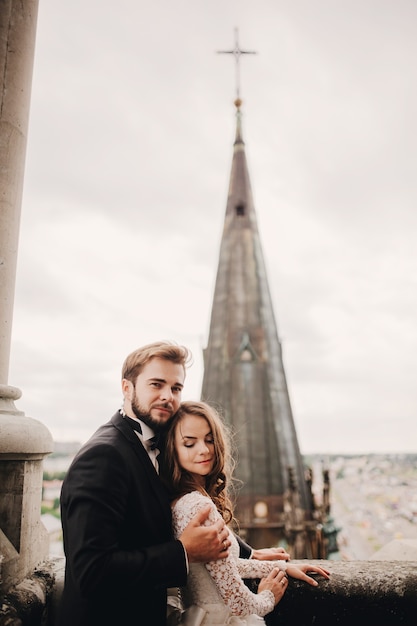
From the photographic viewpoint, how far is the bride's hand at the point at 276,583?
219cm

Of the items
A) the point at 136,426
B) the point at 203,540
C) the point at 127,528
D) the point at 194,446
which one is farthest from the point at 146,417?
the point at 203,540

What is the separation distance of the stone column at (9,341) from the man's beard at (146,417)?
1.87 feet

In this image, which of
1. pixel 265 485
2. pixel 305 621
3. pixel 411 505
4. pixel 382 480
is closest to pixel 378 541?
pixel 411 505

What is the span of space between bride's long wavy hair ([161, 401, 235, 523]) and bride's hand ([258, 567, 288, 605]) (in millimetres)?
344

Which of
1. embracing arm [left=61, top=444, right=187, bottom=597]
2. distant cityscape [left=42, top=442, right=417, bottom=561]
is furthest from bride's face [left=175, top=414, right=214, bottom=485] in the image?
distant cityscape [left=42, top=442, right=417, bottom=561]

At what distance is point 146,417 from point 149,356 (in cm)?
29

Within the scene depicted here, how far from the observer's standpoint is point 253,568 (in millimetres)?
2311

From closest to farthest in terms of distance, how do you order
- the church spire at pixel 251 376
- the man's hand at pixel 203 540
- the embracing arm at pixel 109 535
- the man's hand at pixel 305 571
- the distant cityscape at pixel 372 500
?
1. the embracing arm at pixel 109 535
2. the man's hand at pixel 203 540
3. the man's hand at pixel 305 571
4. the church spire at pixel 251 376
5. the distant cityscape at pixel 372 500

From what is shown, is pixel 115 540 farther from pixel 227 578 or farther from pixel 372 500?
pixel 372 500

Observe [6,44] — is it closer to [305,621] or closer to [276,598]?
[276,598]

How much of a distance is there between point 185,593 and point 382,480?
50640 millimetres

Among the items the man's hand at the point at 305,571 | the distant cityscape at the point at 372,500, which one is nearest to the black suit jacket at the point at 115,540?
the man's hand at the point at 305,571

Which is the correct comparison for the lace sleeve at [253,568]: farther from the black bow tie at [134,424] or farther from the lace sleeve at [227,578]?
the black bow tie at [134,424]

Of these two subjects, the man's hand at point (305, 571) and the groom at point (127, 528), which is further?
the man's hand at point (305, 571)
